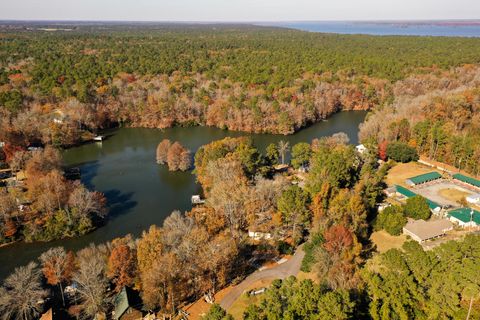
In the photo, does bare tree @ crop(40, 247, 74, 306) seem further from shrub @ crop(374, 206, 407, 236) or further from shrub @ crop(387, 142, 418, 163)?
shrub @ crop(387, 142, 418, 163)

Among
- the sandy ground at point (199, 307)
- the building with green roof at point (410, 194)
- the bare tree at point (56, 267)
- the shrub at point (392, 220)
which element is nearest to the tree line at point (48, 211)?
the bare tree at point (56, 267)

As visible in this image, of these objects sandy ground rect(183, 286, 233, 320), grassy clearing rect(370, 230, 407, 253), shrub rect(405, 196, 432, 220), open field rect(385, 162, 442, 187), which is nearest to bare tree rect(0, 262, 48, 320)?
sandy ground rect(183, 286, 233, 320)

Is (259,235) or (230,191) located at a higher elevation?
(230,191)

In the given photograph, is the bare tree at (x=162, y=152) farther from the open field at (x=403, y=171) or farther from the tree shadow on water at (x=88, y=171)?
the open field at (x=403, y=171)

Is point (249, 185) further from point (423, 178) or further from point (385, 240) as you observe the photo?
point (423, 178)

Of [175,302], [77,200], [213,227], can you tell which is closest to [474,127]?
[213,227]

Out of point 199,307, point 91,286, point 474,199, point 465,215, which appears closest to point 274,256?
point 199,307

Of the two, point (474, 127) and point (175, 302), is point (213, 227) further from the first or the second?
point (474, 127)
